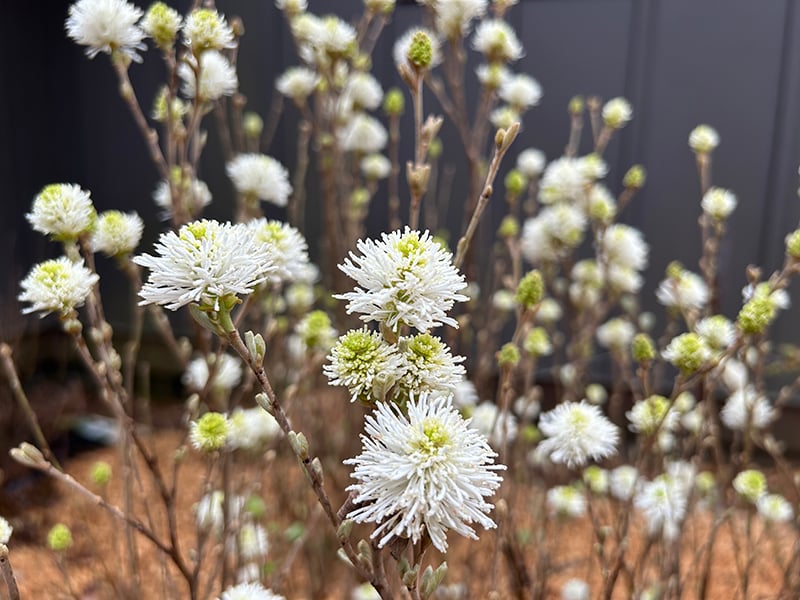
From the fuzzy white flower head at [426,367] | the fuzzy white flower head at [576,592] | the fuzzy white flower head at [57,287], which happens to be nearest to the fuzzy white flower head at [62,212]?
the fuzzy white flower head at [57,287]

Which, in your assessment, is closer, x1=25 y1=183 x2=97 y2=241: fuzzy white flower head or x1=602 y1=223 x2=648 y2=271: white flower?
x1=25 y1=183 x2=97 y2=241: fuzzy white flower head

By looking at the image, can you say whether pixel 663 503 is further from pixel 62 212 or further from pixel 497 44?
pixel 62 212

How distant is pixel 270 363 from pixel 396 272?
0.85m

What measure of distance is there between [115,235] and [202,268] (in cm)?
35

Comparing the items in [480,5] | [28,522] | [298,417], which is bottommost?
[28,522]

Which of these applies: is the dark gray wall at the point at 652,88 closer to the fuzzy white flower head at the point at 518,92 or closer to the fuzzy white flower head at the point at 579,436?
the fuzzy white flower head at the point at 518,92

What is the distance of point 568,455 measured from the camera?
0.72 metres

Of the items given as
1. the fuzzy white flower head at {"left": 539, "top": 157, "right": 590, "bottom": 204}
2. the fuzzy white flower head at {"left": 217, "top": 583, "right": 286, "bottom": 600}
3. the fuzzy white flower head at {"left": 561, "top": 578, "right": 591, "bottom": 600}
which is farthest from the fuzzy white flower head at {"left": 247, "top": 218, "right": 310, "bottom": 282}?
the fuzzy white flower head at {"left": 561, "top": 578, "right": 591, "bottom": 600}

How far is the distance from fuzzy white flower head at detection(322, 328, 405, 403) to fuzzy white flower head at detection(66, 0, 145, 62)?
18.4 inches

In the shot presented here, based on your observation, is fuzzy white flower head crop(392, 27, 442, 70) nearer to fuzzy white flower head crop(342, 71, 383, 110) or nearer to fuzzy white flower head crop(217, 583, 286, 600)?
fuzzy white flower head crop(342, 71, 383, 110)

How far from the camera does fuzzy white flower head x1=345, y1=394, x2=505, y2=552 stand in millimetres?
373

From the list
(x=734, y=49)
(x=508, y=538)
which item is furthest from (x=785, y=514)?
(x=734, y=49)

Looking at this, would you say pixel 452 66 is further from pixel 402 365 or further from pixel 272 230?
pixel 402 365

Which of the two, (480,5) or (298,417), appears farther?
(298,417)
